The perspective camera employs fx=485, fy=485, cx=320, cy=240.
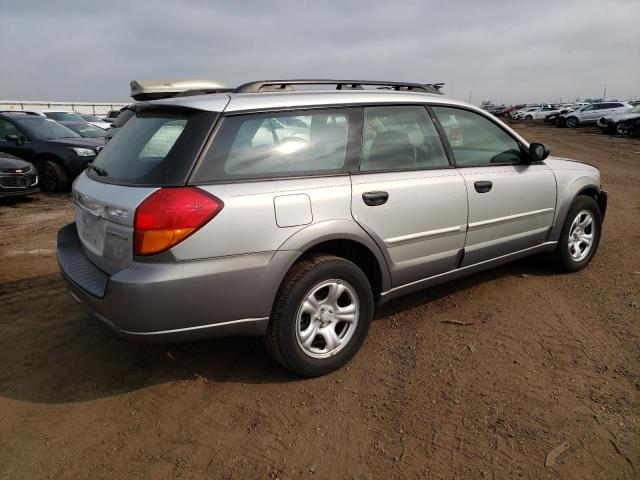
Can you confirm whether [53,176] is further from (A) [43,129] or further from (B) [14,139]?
(A) [43,129]

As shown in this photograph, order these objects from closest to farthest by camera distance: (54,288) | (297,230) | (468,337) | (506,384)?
(297,230) < (506,384) < (468,337) < (54,288)

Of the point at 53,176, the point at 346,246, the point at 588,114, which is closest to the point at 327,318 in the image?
the point at 346,246

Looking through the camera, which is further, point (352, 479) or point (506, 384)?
point (506, 384)

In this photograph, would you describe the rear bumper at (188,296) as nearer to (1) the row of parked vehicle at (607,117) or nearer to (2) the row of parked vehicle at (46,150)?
(2) the row of parked vehicle at (46,150)

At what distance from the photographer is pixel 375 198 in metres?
2.99

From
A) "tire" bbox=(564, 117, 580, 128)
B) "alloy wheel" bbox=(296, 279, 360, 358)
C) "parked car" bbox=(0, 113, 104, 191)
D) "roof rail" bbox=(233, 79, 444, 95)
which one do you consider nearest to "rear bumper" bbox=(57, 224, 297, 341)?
"alloy wheel" bbox=(296, 279, 360, 358)

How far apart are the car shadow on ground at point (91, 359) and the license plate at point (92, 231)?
0.57 metres

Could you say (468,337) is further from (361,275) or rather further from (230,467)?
(230,467)

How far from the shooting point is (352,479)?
2166 mm

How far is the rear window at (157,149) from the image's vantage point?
249 cm

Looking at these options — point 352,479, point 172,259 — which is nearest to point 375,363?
point 352,479

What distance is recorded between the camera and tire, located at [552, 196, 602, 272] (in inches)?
173

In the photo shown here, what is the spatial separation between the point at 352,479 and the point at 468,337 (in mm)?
1589

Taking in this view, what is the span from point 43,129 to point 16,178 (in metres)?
2.29
